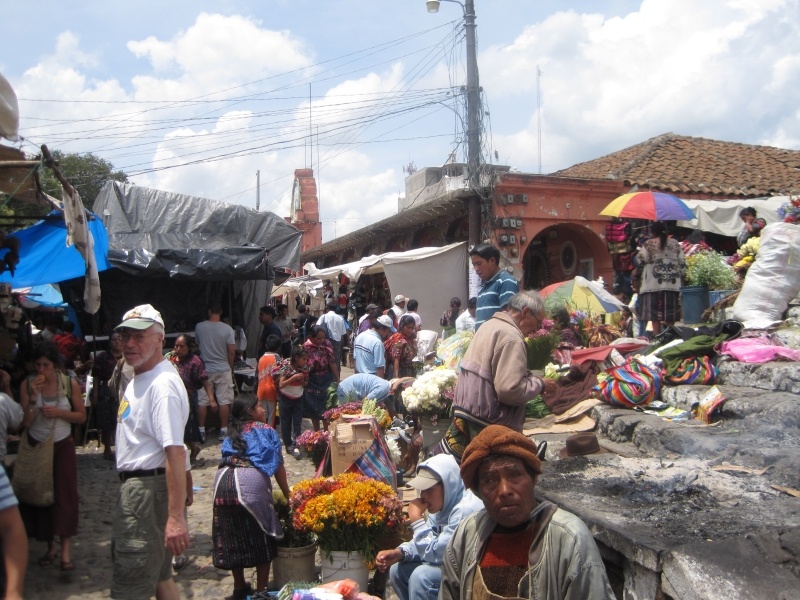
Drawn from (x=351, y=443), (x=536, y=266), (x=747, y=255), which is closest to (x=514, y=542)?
(x=351, y=443)

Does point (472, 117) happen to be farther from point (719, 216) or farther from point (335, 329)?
point (335, 329)

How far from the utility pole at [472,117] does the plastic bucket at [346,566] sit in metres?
10.5

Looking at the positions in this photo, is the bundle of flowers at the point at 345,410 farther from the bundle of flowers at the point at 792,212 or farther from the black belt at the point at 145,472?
the bundle of flowers at the point at 792,212

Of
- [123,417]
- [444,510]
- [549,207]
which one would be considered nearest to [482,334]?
[444,510]

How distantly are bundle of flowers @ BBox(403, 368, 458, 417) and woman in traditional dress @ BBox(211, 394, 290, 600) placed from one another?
1786mm

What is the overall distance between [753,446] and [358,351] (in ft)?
15.3

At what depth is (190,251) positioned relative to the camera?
34.1 ft

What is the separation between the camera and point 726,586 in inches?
120

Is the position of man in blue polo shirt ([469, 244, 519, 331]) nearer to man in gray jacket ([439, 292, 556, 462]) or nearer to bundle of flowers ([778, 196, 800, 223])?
man in gray jacket ([439, 292, 556, 462])

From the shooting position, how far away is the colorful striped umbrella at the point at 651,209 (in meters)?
9.05

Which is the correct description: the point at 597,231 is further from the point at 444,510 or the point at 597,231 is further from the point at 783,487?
the point at 444,510

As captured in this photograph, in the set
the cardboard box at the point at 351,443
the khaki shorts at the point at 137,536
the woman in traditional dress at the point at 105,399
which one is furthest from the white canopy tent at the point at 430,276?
the khaki shorts at the point at 137,536

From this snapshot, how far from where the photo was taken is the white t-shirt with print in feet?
11.1

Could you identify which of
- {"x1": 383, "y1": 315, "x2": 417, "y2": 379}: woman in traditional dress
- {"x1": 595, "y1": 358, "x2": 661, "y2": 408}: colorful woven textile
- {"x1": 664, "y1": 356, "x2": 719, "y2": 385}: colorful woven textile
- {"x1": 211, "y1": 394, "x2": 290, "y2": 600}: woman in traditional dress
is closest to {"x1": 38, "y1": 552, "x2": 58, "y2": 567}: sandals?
{"x1": 211, "y1": 394, "x2": 290, "y2": 600}: woman in traditional dress
